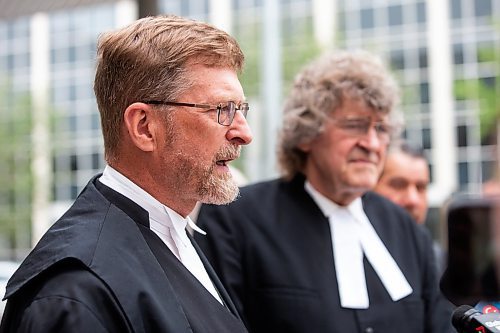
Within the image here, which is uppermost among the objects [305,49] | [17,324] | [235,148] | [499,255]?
[305,49]

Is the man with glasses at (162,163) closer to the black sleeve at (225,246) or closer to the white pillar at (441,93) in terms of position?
the black sleeve at (225,246)

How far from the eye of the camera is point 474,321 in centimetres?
183

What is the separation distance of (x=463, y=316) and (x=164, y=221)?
71cm

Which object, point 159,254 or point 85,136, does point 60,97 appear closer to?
point 85,136

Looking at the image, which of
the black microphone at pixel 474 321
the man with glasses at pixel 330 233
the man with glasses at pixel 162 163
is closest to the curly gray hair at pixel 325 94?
the man with glasses at pixel 330 233

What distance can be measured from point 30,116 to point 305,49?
→ 10.5m

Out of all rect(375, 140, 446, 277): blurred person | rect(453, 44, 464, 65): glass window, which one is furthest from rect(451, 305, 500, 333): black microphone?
rect(453, 44, 464, 65): glass window

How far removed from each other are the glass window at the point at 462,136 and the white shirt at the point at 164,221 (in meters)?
35.6

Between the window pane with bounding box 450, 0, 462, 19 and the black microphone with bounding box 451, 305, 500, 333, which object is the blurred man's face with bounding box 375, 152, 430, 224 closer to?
the black microphone with bounding box 451, 305, 500, 333

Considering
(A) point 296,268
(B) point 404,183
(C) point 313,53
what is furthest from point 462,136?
(A) point 296,268

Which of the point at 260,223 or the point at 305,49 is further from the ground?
the point at 305,49

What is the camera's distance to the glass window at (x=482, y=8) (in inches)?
1430

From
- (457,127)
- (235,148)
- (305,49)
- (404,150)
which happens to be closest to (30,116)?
(305,49)

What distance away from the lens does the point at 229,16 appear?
39.1m
